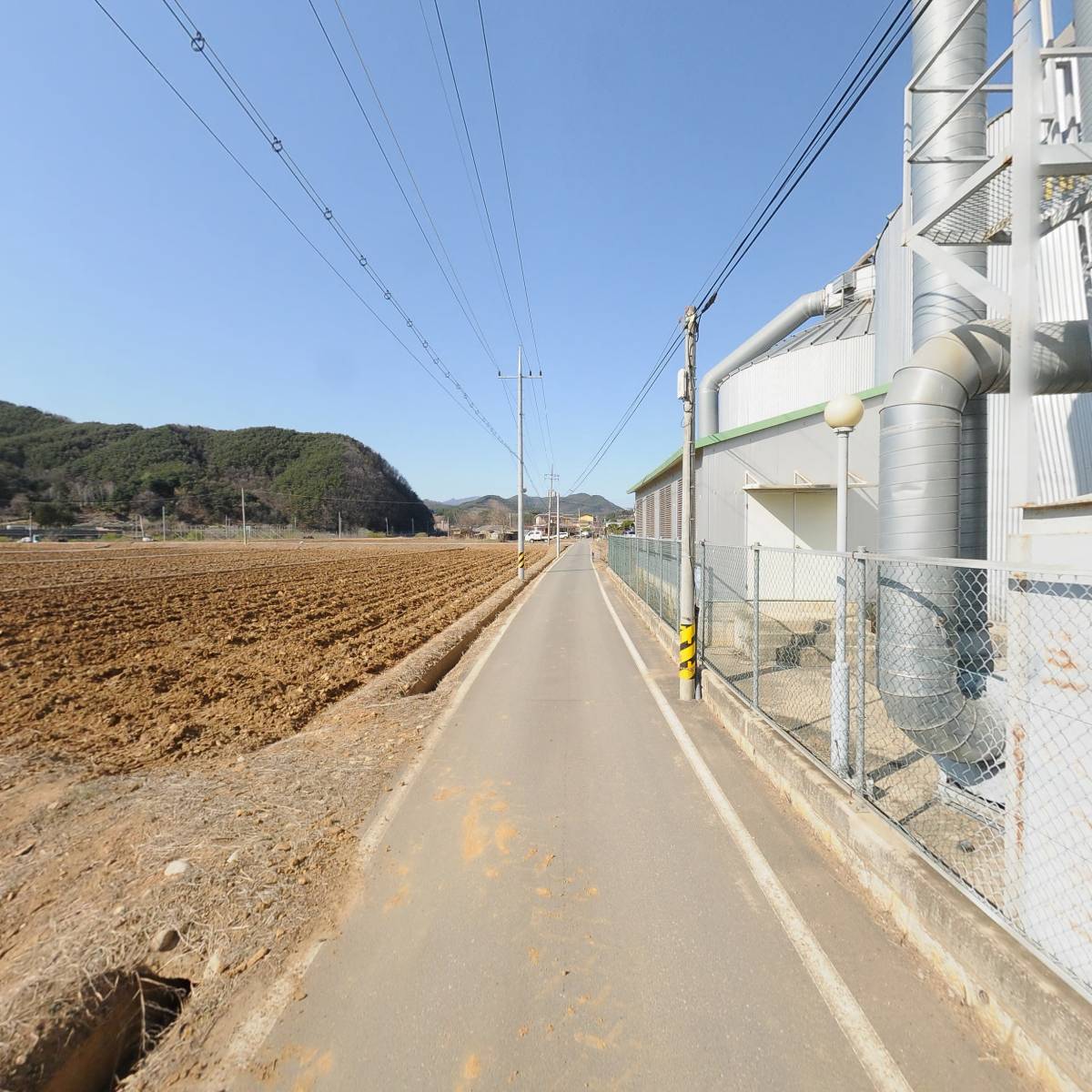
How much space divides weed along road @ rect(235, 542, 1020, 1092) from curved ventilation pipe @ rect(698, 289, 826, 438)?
68.3ft

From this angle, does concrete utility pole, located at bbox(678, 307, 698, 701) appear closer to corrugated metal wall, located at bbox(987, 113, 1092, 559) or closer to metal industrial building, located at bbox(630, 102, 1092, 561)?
metal industrial building, located at bbox(630, 102, 1092, 561)

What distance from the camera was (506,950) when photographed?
9.76 ft

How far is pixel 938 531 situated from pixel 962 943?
2718mm

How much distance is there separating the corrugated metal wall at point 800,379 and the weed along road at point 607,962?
53.6 ft

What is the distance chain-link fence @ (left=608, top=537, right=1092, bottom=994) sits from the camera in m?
2.41

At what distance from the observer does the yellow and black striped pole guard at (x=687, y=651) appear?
755 centimetres

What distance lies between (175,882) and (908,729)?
479 cm

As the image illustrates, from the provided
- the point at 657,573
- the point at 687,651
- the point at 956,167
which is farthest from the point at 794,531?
the point at 956,167

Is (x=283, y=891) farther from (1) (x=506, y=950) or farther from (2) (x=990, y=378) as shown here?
(2) (x=990, y=378)

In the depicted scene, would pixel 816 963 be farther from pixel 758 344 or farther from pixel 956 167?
pixel 758 344

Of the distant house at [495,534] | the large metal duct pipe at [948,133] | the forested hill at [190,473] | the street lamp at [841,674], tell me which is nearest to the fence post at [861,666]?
the street lamp at [841,674]

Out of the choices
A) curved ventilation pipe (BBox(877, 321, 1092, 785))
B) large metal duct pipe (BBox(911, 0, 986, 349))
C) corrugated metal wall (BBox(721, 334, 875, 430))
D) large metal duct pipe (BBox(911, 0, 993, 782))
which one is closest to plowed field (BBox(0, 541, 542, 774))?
curved ventilation pipe (BBox(877, 321, 1092, 785))

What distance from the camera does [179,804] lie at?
4.46 metres

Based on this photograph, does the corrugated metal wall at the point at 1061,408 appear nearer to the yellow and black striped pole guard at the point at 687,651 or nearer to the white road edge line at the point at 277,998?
the yellow and black striped pole guard at the point at 687,651
